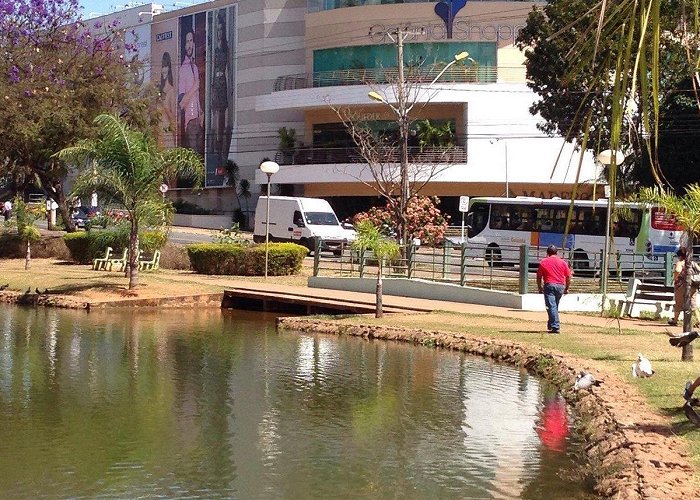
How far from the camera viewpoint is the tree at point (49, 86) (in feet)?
137

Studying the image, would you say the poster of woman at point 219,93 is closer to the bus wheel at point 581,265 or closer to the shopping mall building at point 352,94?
the shopping mall building at point 352,94

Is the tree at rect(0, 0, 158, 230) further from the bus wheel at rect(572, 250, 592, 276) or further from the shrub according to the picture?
the shrub

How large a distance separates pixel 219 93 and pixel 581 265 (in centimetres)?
4224

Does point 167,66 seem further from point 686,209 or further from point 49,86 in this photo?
point 686,209

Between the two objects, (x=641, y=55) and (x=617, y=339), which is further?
(x=617, y=339)

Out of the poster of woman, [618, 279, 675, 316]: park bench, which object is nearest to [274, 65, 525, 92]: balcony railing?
the poster of woman

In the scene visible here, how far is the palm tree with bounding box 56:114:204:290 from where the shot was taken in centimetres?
2936

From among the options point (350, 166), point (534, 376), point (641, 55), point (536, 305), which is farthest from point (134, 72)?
point (641, 55)

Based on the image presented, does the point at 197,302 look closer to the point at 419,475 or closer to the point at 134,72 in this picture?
the point at 419,475

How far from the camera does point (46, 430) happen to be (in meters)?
13.1

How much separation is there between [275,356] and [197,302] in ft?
33.9

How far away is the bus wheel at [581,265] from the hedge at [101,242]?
13.1 m

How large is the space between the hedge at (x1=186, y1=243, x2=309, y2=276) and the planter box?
33634 mm

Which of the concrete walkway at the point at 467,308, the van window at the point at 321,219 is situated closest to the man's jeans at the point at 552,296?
the concrete walkway at the point at 467,308
